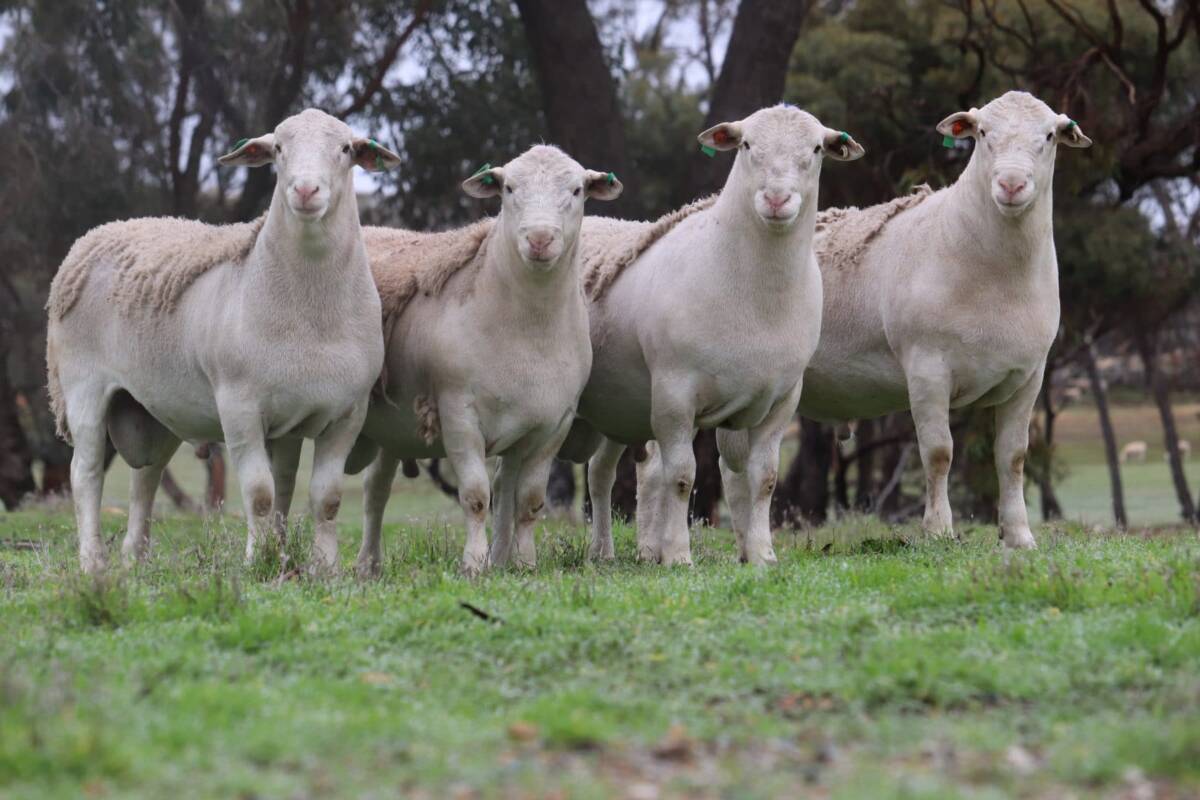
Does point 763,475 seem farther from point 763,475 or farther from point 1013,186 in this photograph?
point 1013,186

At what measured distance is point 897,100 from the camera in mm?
20516

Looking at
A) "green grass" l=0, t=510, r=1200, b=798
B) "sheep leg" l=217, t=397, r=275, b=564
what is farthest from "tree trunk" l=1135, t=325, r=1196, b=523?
"sheep leg" l=217, t=397, r=275, b=564

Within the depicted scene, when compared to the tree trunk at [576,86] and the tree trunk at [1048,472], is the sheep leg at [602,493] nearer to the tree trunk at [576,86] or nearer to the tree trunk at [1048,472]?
the tree trunk at [576,86]

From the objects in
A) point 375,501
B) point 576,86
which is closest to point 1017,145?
A: point 375,501

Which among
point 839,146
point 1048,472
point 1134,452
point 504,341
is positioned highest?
point 839,146

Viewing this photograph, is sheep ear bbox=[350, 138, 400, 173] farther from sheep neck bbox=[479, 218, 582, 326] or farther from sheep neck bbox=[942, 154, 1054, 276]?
sheep neck bbox=[942, 154, 1054, 276]

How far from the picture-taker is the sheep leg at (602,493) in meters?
11.0

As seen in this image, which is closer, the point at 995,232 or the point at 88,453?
the point at 995,232

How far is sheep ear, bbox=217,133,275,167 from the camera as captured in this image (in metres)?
9.23

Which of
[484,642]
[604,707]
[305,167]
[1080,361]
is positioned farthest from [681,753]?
[1080,361]

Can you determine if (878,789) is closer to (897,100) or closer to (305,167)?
(305,167)

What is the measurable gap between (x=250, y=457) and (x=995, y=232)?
4.68 m

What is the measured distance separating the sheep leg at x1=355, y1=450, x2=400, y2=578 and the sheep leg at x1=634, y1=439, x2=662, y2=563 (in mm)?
1725

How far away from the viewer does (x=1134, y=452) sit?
3822 cm
